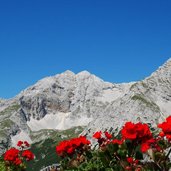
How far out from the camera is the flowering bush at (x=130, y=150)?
11.1 m

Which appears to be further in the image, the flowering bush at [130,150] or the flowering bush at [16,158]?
the flowering bush at [16,158]

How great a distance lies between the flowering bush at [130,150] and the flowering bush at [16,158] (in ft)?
9.02

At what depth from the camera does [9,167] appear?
20312 mm

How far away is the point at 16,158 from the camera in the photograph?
1939cm

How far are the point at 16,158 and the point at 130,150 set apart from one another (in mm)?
7853

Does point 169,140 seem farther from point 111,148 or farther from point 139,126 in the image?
point 111,148

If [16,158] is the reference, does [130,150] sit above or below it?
below

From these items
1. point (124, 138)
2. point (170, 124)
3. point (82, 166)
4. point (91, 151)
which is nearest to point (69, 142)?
point (82, 166)

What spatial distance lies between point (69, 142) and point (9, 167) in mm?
4799

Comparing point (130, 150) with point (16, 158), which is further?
point (16, 158)

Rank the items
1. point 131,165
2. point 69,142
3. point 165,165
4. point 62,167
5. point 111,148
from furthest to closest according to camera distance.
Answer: point 62,167
point 69,142
point 111,148
point 131,165
point 165,165

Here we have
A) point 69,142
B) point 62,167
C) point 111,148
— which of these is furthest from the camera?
point 62,167

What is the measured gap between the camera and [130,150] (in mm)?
13375

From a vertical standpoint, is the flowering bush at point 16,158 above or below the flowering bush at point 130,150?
above
